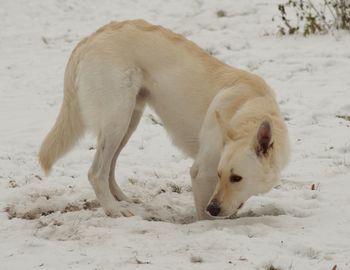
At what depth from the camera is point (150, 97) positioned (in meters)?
5.86

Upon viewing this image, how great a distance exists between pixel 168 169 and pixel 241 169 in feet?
7.54

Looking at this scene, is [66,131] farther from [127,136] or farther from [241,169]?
[241,169]

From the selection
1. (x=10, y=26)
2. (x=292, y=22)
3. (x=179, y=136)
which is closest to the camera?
(x=179, y=136)

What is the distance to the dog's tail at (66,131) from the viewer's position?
5766 millimetres

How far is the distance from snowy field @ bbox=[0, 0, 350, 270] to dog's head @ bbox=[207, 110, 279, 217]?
0.60ft

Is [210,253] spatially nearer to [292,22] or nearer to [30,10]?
[292,22]

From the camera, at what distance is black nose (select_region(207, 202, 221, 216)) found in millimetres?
4848

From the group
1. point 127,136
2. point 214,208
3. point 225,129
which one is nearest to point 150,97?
point 127,136

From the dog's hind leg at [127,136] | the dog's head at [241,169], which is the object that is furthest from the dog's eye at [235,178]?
the dog's hind leg at [127,136]

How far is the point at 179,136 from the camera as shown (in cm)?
580

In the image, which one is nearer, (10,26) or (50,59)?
(50,59)

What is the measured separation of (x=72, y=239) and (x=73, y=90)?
169 centimetres

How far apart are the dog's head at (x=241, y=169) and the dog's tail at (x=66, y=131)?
5.14ft

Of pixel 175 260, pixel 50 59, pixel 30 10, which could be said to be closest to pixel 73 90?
pixel 175 260
